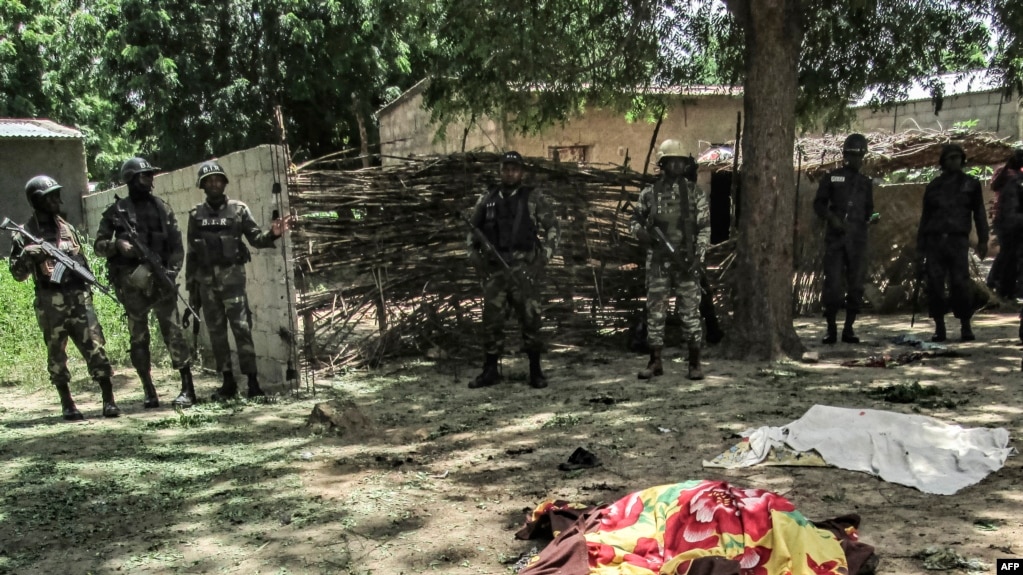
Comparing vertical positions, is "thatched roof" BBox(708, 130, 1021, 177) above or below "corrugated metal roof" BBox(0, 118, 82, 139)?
below

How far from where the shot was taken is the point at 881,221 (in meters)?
9.95

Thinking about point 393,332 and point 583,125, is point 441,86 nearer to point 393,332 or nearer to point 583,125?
point 393,332

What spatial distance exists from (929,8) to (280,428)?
25.3 ft

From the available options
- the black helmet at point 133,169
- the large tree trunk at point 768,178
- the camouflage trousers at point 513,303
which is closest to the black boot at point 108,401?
the black helmet at point 133,169

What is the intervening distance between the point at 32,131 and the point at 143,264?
10020mm

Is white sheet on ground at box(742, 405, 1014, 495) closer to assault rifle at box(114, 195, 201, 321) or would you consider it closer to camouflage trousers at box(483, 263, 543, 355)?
camouflage trousers at box(483, 263, 543, 355)

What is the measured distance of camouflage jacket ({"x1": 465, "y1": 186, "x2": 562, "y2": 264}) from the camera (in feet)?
21.1

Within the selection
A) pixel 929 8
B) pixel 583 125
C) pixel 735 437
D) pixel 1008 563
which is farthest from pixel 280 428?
pixel 583 125

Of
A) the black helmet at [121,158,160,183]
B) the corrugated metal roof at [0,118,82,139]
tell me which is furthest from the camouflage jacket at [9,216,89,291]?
the corrugated metal roof at [0,118,82,139]

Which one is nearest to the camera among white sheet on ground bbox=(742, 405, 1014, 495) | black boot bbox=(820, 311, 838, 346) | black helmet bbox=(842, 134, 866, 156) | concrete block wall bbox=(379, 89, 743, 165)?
white sheet on ground bbox=(742, 405, 1014, 495)

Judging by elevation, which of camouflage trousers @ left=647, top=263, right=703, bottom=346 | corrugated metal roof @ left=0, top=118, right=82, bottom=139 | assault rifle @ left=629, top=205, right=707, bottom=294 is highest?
corrugated metal roof @ left=0, top=118, right=82, bottom=139

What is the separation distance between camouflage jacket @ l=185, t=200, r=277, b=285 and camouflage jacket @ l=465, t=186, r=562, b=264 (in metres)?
1.62

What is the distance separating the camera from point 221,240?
6.20 meters

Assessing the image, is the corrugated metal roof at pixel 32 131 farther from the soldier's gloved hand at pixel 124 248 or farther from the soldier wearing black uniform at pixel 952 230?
the soldier wearing black uniform at pixel 952 230
